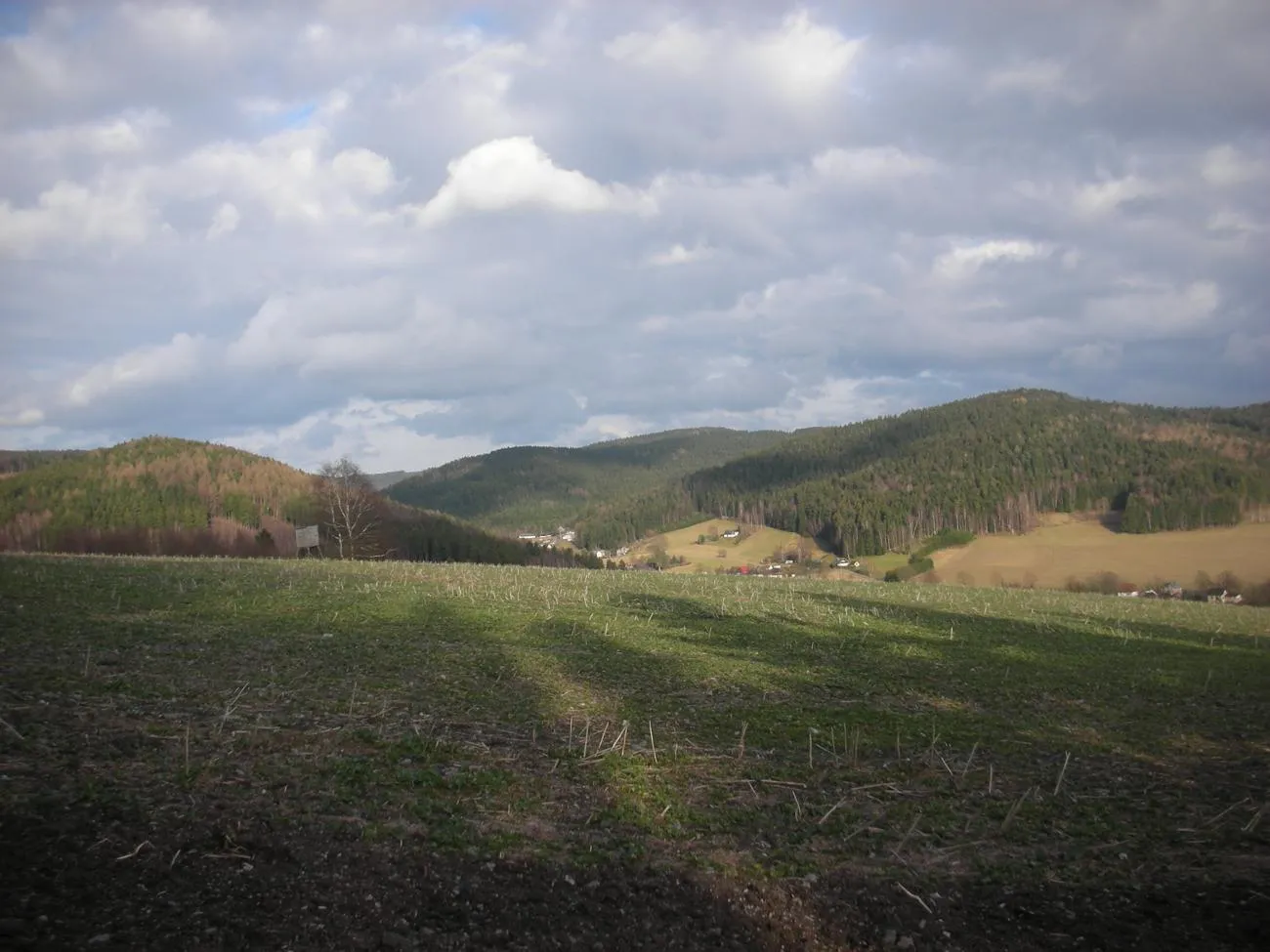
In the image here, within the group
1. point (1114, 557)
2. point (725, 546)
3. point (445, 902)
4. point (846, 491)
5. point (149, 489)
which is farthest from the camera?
point (846, 491)

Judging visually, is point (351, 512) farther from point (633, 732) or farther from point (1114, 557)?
point (1114, 557)

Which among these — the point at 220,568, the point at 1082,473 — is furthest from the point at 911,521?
the point at 220,568

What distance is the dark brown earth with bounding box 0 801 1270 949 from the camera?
16.9 feet

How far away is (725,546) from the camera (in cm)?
12938

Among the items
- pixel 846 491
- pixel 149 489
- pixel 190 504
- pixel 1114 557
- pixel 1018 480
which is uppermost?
pixel 149 489

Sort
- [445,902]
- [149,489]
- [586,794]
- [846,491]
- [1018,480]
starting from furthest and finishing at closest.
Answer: [846,491]
[1018,480]
[149,489]
[586,794]
[445,902]

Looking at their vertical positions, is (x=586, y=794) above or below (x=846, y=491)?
below

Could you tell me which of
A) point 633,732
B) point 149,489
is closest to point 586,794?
point 633,732

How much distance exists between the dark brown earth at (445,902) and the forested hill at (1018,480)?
108 meters

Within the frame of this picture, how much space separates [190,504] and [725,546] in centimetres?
7685

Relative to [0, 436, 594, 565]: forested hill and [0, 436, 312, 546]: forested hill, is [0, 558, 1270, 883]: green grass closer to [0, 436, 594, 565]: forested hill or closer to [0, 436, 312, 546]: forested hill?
[0, 436, 594, 565]: forested hill

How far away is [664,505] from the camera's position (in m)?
176

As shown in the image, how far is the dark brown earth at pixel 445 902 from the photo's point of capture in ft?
16.9

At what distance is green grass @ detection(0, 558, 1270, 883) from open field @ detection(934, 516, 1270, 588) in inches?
2202
